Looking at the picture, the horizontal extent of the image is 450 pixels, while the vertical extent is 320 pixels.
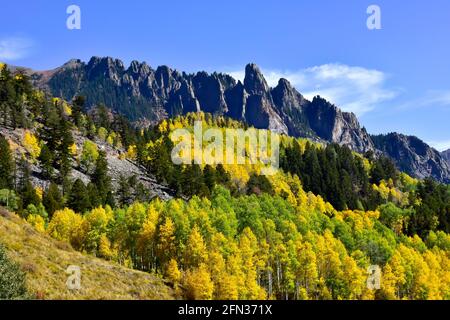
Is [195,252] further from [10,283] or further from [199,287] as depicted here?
[10,283]

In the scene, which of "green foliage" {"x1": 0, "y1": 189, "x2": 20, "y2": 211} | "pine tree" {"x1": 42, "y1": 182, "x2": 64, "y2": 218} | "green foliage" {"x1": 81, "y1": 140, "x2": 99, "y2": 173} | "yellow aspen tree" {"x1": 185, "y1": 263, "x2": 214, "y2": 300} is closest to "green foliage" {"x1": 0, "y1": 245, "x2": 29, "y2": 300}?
"yellow aspen tree" {"x1": 185, "y1": 263, "x2": 214, "y2": 300}

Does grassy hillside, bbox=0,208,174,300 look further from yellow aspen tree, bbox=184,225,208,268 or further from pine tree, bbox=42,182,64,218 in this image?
pine tree, bbox=42,182,64,218

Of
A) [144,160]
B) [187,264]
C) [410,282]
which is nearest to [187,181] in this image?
[144,160]

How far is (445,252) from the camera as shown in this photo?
Answer: 121 m

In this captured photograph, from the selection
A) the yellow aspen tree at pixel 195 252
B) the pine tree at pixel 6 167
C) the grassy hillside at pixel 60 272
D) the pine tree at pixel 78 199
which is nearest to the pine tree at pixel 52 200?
the pine tree at pixel 78 199

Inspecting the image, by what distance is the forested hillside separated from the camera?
80.6 meters

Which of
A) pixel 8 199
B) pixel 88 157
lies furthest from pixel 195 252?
pixel 88 157

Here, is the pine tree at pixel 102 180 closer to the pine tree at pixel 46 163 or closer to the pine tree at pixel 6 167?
the pine tree at pixel 46 163

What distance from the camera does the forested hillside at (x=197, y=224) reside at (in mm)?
80606

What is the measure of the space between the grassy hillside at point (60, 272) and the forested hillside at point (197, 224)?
3.17 m

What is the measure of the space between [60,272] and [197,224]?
47.9 metres

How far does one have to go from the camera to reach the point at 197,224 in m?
89.4

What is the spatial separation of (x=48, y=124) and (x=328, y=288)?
11369 cm
